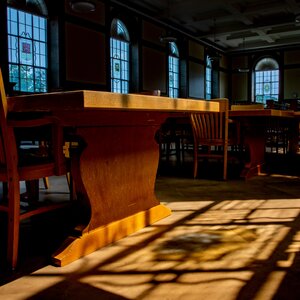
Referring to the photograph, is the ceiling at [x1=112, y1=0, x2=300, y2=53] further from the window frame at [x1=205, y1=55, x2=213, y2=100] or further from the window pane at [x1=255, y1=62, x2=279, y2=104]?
the window pane at [x1=255, y1=62, x2=279, y2=104]

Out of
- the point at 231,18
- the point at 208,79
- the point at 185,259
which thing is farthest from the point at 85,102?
the point at 208,79

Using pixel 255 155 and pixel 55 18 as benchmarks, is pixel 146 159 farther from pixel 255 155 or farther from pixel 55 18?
pixel 55 18

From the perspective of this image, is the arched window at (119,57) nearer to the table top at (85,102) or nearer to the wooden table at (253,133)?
the wooden table at (253,133)

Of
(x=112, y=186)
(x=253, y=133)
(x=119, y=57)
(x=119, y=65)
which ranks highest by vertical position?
→ (x=119, y=57)

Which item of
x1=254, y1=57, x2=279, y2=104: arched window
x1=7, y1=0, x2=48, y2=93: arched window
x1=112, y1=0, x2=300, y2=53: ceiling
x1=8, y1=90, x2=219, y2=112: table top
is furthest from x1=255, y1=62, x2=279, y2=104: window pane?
x1=8, y1=90, x2=219, y2=112: table top

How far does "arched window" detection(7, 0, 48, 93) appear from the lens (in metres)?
7.55

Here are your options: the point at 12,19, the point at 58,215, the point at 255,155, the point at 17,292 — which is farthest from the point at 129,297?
the point at 12,19

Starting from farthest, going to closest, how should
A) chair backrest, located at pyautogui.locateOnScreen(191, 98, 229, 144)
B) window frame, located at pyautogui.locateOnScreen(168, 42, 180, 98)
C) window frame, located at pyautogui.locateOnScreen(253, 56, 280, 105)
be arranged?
window frame, located at pyautogui.locateOnScreen(253, 56, 280, 105) → window frame, located at pyautogui.locateOnScreen(168, 42, 180, 98) → chair backrest, located at pyautogui.locateOnScreen(191, 98, 229, 144)

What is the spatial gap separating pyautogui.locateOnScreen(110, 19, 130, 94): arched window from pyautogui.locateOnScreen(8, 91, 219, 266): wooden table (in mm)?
8182

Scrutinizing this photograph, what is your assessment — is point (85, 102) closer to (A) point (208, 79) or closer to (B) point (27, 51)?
(B) point (27, 51)

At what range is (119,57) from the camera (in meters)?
10.5

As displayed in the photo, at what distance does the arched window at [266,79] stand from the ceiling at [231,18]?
819mm

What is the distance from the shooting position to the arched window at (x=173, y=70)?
12.6 meters

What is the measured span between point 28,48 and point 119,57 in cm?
318
